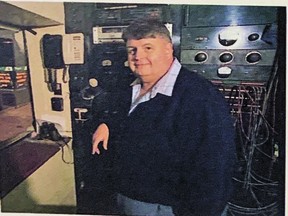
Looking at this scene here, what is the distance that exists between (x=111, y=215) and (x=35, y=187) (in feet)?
0.93

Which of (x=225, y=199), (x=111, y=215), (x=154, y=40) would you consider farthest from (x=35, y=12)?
(x=225, y=199)

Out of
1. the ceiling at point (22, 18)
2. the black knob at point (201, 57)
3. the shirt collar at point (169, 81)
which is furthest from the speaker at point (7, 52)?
the black knob at point (201, 57)

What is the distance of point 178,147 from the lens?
1.35m

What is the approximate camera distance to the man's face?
1.31 metres

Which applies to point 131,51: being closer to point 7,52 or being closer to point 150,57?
point 150,57

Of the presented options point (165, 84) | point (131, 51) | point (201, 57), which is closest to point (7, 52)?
point (131, 51)

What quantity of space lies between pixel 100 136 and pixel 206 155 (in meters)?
0.36

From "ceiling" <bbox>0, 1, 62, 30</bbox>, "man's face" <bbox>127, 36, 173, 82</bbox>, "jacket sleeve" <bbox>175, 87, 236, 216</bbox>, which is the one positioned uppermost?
"ceiling" <bbox>0, 1, 62, 30</bbox>

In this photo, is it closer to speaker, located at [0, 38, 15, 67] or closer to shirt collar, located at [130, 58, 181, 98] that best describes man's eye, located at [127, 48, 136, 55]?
shirt collar, located at [130, 58, 181, 98]

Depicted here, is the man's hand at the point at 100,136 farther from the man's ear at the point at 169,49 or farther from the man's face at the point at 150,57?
the man's ear at the point at 169,49

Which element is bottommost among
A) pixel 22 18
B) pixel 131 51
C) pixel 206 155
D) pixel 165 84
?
pixel 206 155

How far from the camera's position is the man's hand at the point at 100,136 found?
1387 mm

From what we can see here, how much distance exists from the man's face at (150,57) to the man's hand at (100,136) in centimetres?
21

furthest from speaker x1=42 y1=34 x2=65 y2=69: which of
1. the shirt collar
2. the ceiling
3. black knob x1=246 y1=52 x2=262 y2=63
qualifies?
black knob x1=246 y1=52 x2=262 y2=63
